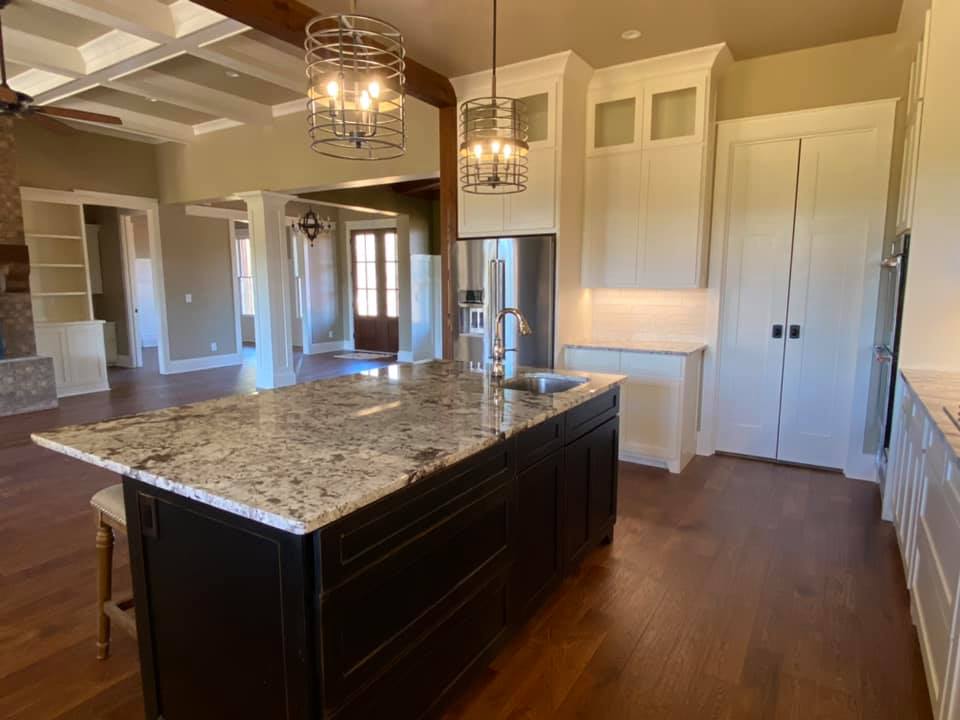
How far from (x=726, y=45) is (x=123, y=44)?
172 inches

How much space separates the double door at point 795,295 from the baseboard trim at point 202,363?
724 centimetres

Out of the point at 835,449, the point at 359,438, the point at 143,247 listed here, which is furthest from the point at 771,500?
the point at 143,247

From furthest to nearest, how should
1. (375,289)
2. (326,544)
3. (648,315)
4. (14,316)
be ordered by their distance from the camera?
(375,289) → (14,316) → (648,315) → (326,544)

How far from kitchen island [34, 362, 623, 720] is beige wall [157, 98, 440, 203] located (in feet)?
11.5

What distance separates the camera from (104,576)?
2045mm

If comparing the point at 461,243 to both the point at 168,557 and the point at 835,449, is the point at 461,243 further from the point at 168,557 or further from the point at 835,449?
the point at 168,557

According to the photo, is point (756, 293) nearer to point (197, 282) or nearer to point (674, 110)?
point (674, 110)

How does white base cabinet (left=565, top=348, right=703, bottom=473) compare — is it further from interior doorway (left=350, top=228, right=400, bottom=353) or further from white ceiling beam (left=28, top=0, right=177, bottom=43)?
interior doorway (left=350, top=228, right=400, bottom=353)

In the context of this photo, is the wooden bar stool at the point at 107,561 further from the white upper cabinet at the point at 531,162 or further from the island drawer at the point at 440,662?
the white upper cabinet at the point at 531,162

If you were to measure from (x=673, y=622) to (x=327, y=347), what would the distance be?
9.19 meters

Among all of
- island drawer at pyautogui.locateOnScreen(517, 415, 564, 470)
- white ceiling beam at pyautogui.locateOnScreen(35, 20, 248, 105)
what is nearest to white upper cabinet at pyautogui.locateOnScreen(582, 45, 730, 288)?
island drawer at pyautogui.locateOnScreen(517, 415, 564, 470)

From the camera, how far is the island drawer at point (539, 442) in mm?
1983

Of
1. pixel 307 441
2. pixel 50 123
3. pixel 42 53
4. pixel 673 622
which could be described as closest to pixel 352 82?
pixel 307 441

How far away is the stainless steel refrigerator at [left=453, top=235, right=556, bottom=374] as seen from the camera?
4238 millimetres
